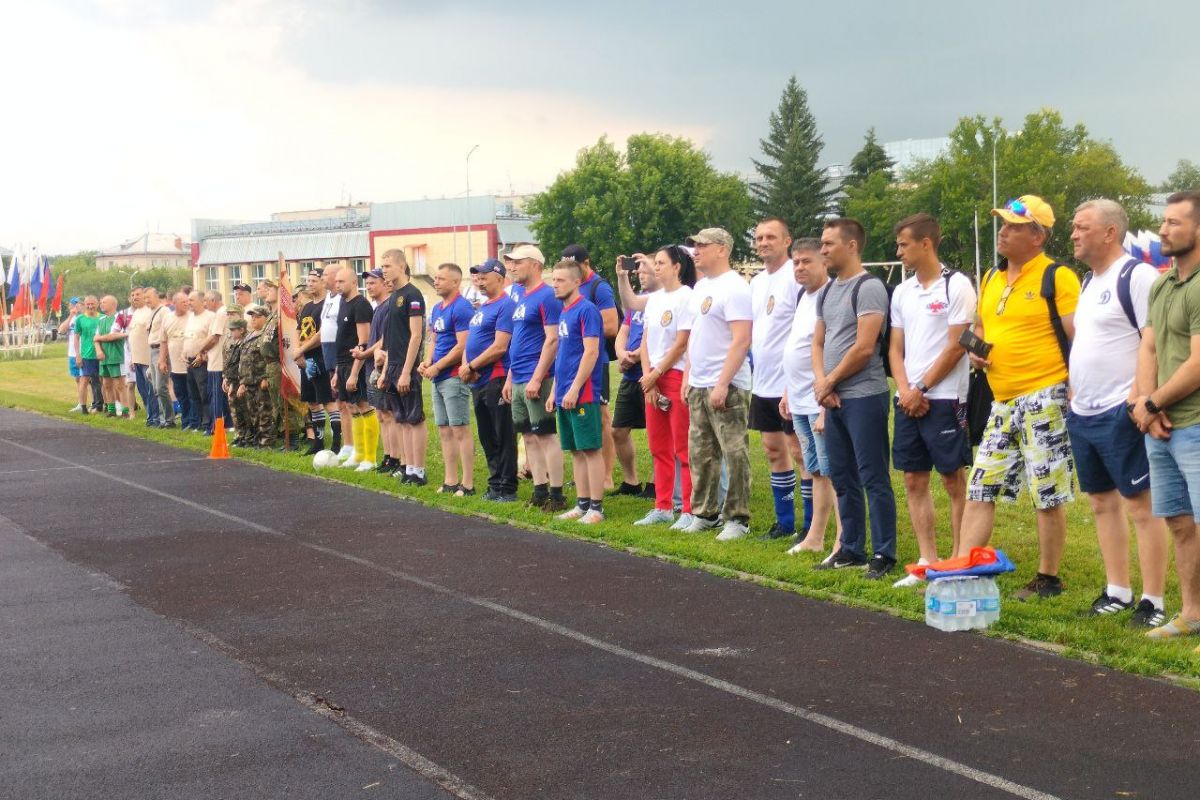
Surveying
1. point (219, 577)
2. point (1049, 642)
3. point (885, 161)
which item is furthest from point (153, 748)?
point (885, 161)

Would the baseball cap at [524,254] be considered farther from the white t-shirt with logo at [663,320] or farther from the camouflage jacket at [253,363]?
the camouflage jacket at [253,363]

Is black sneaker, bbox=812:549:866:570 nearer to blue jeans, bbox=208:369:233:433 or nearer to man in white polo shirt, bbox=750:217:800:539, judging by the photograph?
man in white polo shirt, bbox=750:217:800:539

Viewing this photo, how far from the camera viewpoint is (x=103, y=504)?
505 inches

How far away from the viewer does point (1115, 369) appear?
6961mm

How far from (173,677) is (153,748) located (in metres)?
1.12

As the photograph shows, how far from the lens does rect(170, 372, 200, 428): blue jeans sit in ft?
68.5

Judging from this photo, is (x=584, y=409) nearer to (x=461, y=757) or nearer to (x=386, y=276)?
(x=386, y=276)

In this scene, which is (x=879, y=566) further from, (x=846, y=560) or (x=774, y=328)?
(x=774, y=328)

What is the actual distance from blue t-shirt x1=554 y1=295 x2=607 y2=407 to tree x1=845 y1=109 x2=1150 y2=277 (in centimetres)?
7540

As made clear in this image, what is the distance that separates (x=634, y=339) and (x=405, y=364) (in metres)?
2.65

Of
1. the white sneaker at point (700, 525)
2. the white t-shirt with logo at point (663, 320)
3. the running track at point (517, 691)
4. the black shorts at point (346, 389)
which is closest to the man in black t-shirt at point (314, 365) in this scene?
the black shorts at point (346, 389)

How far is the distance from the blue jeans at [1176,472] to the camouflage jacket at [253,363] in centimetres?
1300

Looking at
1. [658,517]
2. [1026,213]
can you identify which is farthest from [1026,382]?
[658,517]

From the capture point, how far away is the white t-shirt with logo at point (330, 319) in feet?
50.0
